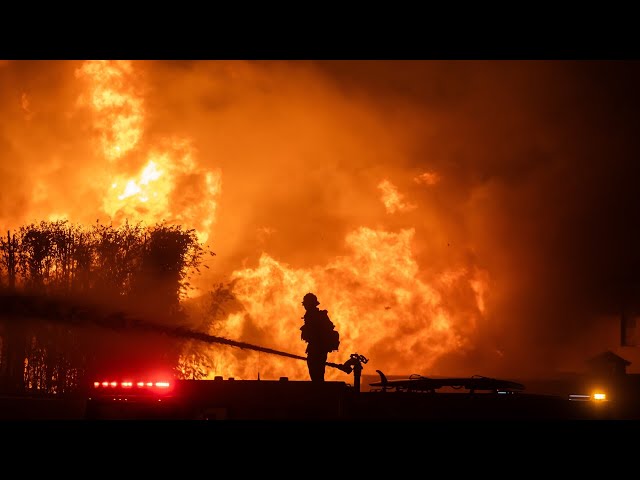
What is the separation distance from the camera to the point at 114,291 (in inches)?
2507

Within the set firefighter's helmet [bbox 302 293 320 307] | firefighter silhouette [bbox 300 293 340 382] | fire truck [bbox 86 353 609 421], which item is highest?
firefighter's helmet [bbox 302 293 320 307]

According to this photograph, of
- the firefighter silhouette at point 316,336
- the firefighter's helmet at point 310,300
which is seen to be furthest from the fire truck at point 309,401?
the firefighter's helmet at point 310,300

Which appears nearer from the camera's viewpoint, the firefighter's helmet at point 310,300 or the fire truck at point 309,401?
the fire truck at point 309,401

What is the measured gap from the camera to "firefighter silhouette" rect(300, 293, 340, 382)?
22234 mm

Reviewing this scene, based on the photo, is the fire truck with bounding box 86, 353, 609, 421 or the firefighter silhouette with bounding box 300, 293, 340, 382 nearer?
the fire truck with bounding box 86, 353, 609, 421

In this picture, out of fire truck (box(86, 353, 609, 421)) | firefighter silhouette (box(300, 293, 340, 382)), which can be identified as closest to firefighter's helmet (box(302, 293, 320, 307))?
firefighter silhouette (box(300, 293, 340, 382))

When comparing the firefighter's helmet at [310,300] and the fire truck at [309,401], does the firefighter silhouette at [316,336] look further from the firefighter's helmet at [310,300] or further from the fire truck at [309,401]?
the fire truck at [309,401]

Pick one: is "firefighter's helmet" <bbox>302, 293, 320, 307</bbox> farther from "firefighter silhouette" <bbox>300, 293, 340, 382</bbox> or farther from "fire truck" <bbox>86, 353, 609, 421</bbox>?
"fire truck" <bbox>86, 353, 609, 421</bbox>

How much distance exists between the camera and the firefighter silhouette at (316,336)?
2223 cm

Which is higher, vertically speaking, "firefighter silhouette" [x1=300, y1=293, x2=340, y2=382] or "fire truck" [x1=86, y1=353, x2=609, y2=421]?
"firefighter silhouette" [x1=300, y1=293, x2=340, y2=382]

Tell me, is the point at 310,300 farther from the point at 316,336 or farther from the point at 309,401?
the point at 309,401

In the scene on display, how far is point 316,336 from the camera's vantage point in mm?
22250

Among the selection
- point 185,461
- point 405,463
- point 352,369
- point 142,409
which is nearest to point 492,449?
point 405,463

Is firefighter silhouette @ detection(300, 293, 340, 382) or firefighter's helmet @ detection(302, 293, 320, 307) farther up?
firefighter's helmet @ detection(302, 293, 320, 307)
